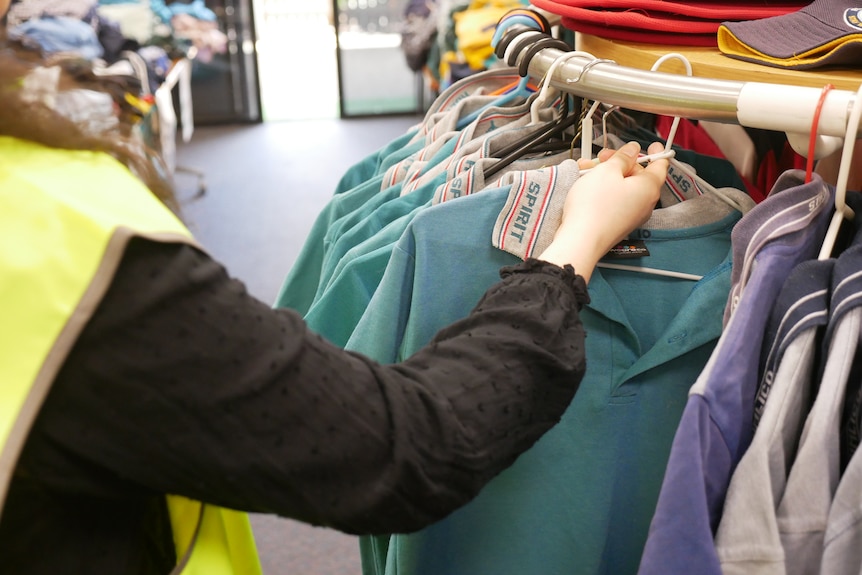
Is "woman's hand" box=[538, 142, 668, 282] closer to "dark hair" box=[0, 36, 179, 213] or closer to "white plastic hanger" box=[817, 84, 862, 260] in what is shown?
"white plastic hanger" box=[817, 84, 862, 260]

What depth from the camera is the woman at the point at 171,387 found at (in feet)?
1.73

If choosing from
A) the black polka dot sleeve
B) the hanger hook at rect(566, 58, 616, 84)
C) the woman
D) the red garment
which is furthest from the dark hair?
Result: the red garment

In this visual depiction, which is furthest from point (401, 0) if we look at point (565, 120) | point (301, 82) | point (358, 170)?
point (565, 120)

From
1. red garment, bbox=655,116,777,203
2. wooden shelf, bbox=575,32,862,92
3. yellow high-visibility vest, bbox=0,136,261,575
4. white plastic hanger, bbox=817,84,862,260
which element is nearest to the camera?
yellow high-visibility vest, bbox=0,136,261,575

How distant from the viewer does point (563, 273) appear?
732 millimetres

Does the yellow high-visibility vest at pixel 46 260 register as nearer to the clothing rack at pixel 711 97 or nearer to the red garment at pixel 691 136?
the clothing rack at pixel 711 97

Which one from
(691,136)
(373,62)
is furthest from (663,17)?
(373,62)

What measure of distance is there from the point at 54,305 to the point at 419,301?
42 cm

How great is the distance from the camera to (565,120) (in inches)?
41.6

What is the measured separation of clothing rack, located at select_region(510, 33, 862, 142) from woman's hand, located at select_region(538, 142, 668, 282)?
0.27 ft

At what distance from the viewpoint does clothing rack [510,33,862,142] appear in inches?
26.0

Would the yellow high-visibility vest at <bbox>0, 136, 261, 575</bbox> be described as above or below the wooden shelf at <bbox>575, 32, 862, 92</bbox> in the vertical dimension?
below

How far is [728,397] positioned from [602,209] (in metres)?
0.23

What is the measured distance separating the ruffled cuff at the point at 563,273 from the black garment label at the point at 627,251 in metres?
0.15
